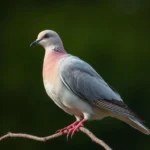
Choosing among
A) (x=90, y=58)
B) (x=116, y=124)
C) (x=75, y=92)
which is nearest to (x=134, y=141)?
(x=116, y=124)

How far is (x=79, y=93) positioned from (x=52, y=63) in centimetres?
31

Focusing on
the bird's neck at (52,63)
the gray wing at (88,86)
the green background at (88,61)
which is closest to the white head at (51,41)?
the bird's neck at (52,63)

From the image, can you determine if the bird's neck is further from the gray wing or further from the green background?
the green background

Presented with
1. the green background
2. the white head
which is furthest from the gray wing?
the green background

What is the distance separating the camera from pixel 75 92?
26.2 feet

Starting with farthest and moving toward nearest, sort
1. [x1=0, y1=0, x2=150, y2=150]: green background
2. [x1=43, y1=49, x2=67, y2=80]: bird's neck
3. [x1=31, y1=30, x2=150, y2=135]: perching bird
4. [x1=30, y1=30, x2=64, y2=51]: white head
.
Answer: [x1=0, y1=0, x2=150, y2=150]: green background
[x1=30, y1=30, x2=64, y2=51]: white head
[x1=43, y1=49, x2=67, y2=80]: bird's neck
[x1=31, y1=30, x2=150, y2=135]: perching bird

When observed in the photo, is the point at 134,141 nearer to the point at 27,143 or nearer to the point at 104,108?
the point at 27,143

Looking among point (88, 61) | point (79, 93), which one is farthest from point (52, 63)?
point (88, 61)

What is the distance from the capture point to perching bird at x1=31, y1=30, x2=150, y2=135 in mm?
7859

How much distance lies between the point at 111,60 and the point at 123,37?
23.7 inches

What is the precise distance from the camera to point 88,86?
8.14 meters

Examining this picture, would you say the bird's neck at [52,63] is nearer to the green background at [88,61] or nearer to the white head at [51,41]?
the white head at [51,41]

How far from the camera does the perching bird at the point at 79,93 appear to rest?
25.8 feet

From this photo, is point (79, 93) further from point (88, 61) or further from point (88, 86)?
point (88, 61)
